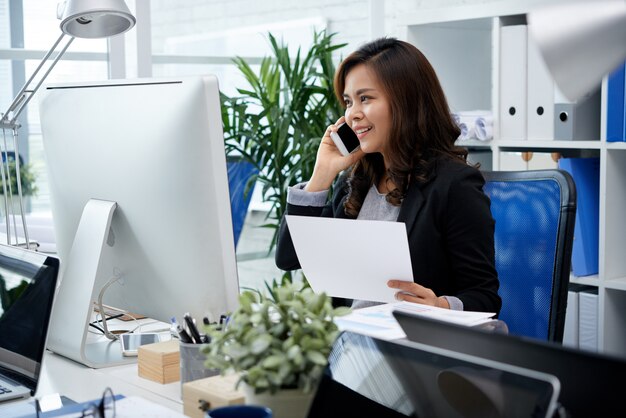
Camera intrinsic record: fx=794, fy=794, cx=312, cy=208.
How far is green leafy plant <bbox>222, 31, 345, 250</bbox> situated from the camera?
10.5 feet

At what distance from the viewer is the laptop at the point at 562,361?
760 millimetres

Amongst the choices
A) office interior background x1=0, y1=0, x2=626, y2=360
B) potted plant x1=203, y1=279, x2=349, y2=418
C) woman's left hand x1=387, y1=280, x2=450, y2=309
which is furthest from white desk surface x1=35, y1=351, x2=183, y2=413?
office interior background x1=0, y1=0, x2=626, y2=360

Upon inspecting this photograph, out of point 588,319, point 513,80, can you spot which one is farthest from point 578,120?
point 588,319

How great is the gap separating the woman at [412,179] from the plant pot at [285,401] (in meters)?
0.68

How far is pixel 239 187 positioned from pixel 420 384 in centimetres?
250

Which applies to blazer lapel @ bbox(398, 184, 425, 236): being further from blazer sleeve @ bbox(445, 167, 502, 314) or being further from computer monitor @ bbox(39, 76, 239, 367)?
computer monitor @ bbox(39, 76, 239, 367)

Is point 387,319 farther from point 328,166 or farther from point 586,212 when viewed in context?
point 586,212

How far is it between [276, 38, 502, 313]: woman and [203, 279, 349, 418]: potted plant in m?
0.67

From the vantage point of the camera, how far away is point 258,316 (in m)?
0.98

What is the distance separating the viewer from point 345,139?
2.05 metres

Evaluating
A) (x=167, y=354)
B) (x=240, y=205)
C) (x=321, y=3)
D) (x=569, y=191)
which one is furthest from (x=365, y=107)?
(x=321, y=3)

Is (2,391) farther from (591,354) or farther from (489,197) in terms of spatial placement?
(489,197)

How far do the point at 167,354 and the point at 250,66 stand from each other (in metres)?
2.21

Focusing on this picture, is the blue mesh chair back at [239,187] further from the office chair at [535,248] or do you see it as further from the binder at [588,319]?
the office chair at [535,248]
